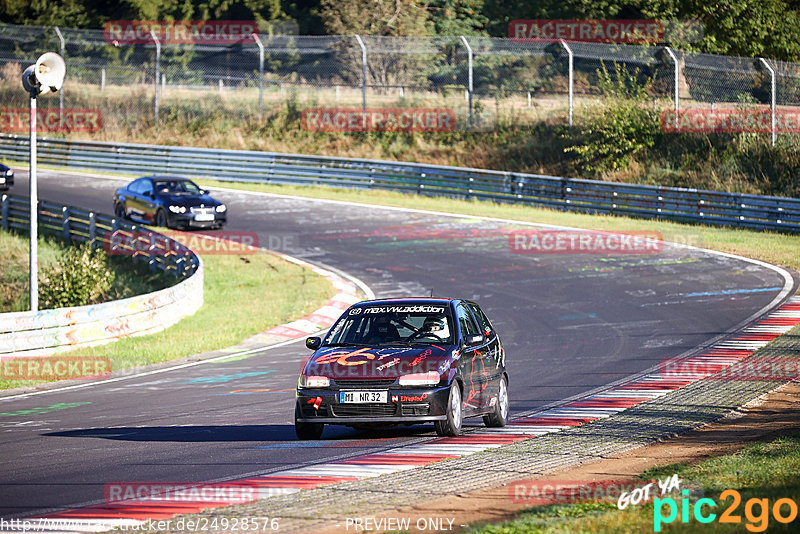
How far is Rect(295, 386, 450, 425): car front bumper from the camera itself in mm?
10094

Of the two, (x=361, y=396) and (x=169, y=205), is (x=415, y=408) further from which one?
(x=169, y=205)

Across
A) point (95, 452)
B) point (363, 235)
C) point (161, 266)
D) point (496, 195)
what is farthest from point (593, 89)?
point (95, 452)

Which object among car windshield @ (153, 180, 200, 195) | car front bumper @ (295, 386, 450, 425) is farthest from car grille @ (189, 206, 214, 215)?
car front bumper @ (295, 386, 450, 425)

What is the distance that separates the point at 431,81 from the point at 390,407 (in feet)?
107

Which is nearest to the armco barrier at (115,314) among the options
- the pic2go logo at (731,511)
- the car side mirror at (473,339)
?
the car side mirror at (473,339)

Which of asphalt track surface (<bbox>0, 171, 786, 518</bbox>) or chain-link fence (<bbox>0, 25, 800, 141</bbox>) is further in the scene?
chain-link fence (<bbox>0, 25, 800, 141</bbox>)

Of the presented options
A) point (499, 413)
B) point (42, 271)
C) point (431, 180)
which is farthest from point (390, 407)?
point (431, 180)

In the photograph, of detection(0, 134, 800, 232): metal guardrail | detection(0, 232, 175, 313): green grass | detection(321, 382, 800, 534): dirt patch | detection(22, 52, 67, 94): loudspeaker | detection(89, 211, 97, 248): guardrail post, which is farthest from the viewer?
detection(0, 134, 800, 232): metal guardrail

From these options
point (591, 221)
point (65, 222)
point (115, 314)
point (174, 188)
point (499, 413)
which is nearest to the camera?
point (499, 413)

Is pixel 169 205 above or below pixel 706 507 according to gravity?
below

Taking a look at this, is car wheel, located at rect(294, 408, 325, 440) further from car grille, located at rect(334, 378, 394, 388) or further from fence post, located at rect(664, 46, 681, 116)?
fence post, located at rect(664, 46, 681, 116)

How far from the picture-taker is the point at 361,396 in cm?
1012

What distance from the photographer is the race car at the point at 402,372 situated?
10133 mm

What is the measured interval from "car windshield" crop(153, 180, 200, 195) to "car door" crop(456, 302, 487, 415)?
2066 cm
